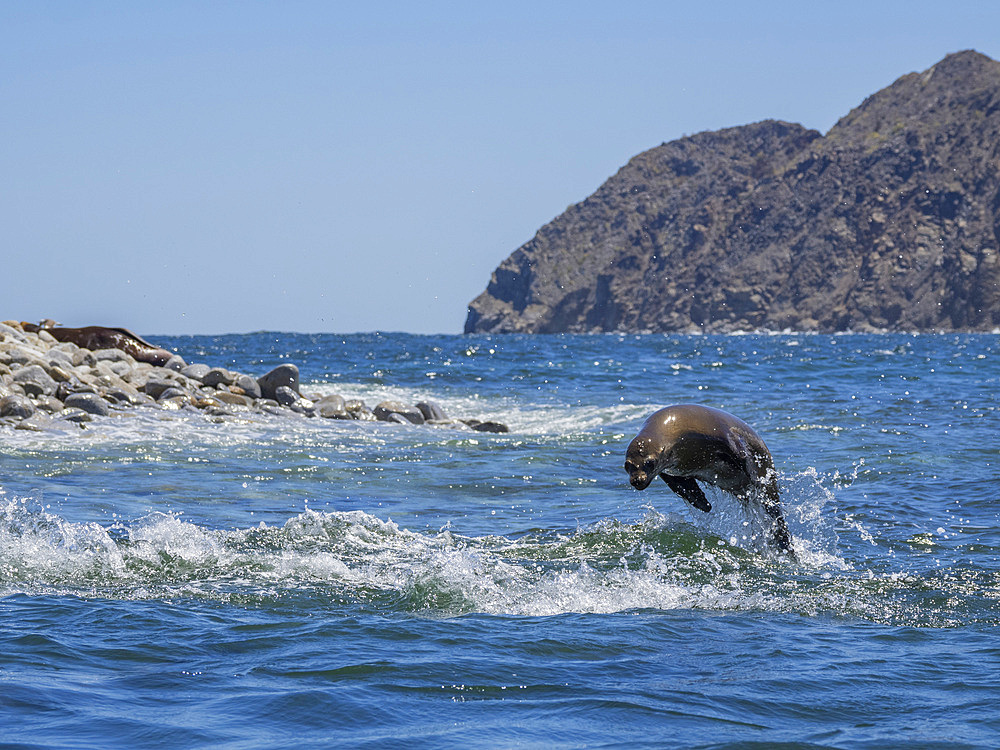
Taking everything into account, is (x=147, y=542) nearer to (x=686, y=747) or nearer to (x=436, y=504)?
(x=436, y=504)

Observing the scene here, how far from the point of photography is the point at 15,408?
1438cm

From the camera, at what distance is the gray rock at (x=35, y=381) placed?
15781mm

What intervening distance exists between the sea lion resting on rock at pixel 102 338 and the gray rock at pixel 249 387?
138 inches

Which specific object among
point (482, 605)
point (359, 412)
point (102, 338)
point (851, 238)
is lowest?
point (482, 605)

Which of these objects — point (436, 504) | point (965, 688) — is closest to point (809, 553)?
point (965, 688)

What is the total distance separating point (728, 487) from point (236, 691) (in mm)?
3535

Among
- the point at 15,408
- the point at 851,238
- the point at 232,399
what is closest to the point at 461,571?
the point at 15,408

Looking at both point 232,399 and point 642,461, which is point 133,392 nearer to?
point 232,399

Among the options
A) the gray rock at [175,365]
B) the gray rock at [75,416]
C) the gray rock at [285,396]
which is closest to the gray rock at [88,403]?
the gray rock at [75,416]

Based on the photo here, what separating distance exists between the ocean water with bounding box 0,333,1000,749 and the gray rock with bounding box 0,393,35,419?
Result: 6.45 feet

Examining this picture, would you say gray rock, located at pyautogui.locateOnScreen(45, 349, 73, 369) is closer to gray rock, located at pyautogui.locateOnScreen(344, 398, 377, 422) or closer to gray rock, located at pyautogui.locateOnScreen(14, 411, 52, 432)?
gray rock, located at pyautogui.locateOnScreen(14, 411, 52, 432)

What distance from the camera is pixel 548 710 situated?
4.01m

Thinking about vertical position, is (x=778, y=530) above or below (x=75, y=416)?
below

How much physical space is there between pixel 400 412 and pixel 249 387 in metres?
2.69
